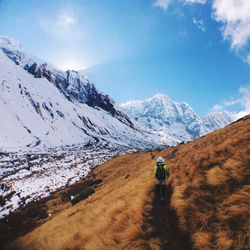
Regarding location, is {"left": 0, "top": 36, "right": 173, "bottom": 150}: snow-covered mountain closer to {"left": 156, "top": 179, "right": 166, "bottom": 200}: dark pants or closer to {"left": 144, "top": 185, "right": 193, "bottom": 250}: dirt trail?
{"left": 156, "top": 179, "right": 166, "bottom": 200}: dark pants

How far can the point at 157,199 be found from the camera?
17.5 feet

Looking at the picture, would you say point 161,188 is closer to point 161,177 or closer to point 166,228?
point 161,177

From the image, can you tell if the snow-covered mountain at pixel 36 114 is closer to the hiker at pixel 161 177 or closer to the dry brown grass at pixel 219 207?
the hiker at pixel 161 177

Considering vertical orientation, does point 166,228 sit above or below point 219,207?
below

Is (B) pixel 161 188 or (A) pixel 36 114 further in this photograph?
(A) pixel 36 114

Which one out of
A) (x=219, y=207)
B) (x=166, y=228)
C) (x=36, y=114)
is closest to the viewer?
(x=219, y=207)

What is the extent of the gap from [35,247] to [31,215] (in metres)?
11.6

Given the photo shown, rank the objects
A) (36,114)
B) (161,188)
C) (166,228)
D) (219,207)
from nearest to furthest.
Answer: (219,207) → (166,228) → (161,188) → (36,114)

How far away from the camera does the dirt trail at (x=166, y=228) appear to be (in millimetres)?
3011

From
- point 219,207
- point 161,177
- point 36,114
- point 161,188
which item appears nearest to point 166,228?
point 219,207

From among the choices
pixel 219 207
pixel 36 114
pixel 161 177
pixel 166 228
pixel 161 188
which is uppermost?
pixel 36 114

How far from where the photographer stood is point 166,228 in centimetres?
362

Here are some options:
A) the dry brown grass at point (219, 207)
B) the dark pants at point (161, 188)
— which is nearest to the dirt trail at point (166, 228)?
the dry brown grass at point (219, 207)

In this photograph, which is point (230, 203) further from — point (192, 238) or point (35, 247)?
point (35, 247)
